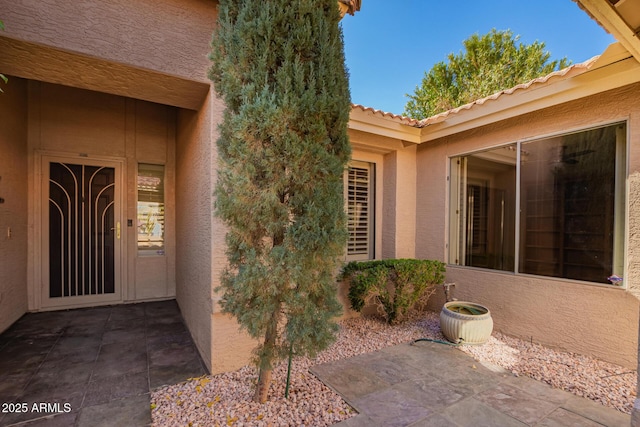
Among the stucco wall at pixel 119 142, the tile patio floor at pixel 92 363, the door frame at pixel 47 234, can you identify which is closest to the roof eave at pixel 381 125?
the stucco wall at pixel 119 142

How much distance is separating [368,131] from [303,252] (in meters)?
3.51

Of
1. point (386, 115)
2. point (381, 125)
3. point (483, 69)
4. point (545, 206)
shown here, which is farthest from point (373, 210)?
point (483, 69)

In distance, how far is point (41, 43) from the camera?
9.46 ft

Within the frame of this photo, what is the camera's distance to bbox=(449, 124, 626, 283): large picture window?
13.5 feet

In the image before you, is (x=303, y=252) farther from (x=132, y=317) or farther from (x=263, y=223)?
(x=132, y=317)

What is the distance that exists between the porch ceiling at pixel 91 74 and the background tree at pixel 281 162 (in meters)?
1.20

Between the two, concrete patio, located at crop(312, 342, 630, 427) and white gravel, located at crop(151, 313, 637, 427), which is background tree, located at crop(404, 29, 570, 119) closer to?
white gravel, located at crop(151, 313, 637, 427)

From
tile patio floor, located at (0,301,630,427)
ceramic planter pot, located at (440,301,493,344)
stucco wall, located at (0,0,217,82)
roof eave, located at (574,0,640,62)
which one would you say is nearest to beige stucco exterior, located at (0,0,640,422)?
stucco wall, located at (0,0,217,82)

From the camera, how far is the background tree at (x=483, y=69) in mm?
17141

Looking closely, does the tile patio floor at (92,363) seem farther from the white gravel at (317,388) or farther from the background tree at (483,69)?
the background tree at (483,69)

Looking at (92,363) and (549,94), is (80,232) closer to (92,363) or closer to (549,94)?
(92,363)

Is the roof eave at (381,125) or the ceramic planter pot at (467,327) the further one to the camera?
the roof eave at (381,125)

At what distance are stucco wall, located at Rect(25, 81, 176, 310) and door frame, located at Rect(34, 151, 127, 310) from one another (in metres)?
0.03

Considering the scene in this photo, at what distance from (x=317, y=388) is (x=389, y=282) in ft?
8.55
